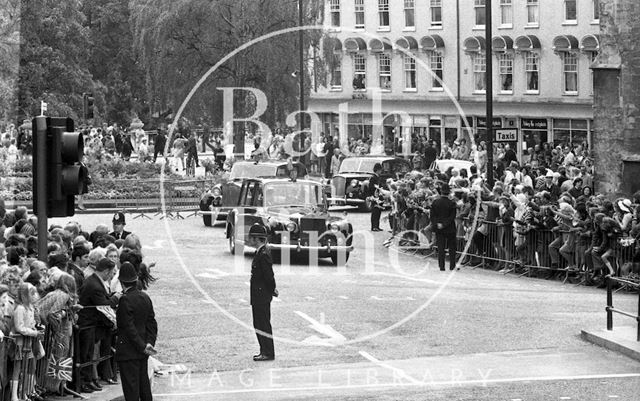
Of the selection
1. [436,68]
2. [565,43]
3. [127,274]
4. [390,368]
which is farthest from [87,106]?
[127,274]

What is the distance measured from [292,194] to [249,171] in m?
9.47

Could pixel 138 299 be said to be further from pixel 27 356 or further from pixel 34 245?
pixel 34 245

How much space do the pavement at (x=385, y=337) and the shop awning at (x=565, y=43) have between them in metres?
33.8

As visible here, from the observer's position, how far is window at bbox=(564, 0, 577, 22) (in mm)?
63594

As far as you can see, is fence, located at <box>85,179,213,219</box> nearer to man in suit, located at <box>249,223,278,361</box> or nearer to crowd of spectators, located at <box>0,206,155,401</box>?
man in suit, located at <box>249,223,278,361</box>

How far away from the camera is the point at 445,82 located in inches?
2776

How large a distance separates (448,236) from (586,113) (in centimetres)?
3379

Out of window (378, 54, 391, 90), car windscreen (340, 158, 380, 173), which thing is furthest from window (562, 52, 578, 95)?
car windscreen (340, 158, 380, 173)

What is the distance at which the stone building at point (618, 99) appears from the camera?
40.2m

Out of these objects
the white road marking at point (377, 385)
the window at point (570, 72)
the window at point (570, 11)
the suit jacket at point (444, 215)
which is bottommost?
the white road marking at point (377, 385)

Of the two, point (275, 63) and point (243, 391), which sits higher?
point (275, 63)

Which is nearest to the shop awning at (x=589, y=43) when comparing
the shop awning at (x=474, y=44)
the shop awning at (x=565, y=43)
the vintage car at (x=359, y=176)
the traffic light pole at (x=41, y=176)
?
the shop awning at (x=565, y=43)

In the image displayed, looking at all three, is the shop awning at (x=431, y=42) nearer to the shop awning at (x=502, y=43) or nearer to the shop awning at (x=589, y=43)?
the shop awning at (x=502, y=43)

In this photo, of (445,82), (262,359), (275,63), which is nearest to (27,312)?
(262,359)
